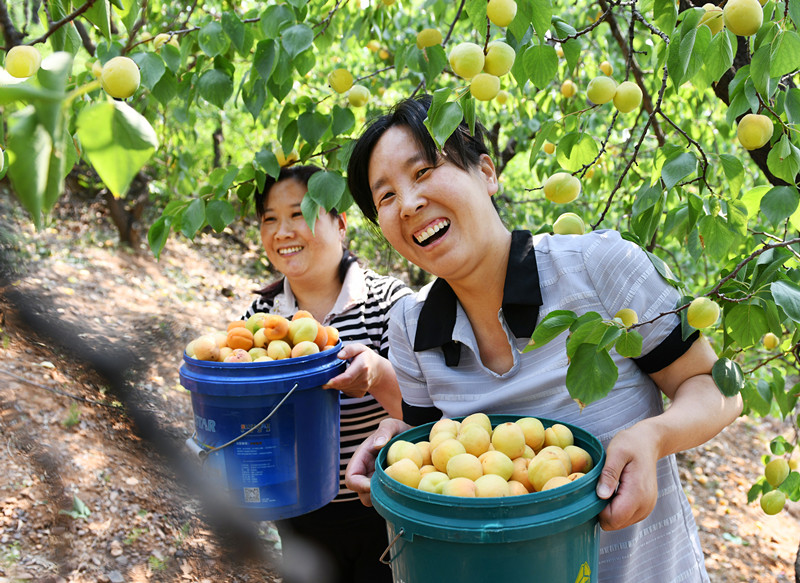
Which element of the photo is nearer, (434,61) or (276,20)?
(276,20)

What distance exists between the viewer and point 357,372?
1933 mm

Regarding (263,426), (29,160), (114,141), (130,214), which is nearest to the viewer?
(29,160)

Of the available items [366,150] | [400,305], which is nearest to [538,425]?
[400,305]

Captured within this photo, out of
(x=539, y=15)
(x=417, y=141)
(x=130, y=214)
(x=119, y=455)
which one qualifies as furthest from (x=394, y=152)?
(x=130, y=214)

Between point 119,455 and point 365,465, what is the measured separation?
2867mm

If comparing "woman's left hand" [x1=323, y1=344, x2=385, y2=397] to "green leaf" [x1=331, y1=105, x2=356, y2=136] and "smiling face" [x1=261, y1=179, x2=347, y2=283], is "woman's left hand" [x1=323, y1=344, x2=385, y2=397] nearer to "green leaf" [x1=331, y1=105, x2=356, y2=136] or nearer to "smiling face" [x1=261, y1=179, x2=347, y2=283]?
"smiling face" [x1=261, y1=179, x2=347, y2=283]

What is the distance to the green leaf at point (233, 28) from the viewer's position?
1.73m

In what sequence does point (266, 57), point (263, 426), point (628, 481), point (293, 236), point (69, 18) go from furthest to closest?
point (293, 236)
point (263, 426)
point (266, 57)
point (628, 481)
point (69, 18)

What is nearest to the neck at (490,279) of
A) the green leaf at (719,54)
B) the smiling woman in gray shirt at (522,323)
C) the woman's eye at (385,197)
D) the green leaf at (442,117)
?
the smiling woman in gray shirt at (522,323)

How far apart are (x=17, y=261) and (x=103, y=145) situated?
5740mm

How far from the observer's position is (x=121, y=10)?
107 centimetres

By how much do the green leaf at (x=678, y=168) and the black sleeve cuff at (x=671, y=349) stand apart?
1.02 ft

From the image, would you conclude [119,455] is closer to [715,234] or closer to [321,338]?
[321,338]

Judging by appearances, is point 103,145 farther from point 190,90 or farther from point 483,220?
point 190,90
